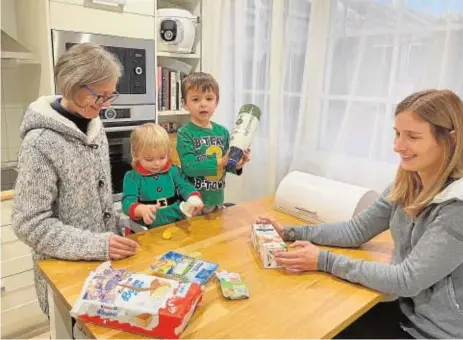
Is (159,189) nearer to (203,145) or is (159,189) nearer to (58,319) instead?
(203,145)

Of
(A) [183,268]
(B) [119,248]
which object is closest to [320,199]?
(A) [183,268]

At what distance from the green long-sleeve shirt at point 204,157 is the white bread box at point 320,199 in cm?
25

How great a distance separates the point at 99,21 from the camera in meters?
2.13

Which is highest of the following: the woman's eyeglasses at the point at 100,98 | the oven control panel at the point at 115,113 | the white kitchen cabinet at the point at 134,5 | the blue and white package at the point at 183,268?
the white kitchen cabinet at the point at 134,5

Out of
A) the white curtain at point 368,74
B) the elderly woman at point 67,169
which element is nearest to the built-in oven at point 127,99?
the white curtain at point 368,74

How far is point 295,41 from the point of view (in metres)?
2.06

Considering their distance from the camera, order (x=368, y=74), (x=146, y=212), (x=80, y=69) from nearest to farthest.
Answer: (x=80, y=69) < (x=146, y=212) < (x=368, y=74)

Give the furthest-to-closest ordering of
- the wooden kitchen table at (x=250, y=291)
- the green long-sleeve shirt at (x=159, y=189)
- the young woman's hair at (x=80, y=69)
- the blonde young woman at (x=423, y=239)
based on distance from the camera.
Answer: the green long-sleeve shirt at (x=159, y=189) → the young woman's hair at (x=80, y=69) → the blonde young woman at (x=423, y=239) → the wooden kitchen table at (x=250, y=291)

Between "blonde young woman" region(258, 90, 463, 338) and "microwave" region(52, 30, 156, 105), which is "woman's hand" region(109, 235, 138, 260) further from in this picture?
"microwave" region(52, 30, 156, 105)

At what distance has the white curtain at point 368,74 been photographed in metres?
1.55

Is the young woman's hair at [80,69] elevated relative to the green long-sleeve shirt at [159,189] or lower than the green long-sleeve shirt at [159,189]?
elevated

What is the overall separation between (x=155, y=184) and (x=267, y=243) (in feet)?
1.69

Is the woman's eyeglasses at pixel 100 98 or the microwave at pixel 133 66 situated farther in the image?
the microwave at pixel 133 66

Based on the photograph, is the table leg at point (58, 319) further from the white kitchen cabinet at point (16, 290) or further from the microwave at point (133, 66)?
the microwave at point (133, 66)
